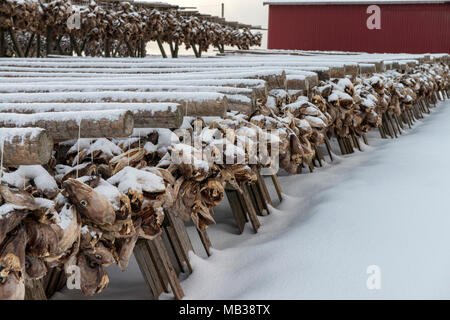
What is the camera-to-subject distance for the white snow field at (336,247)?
226 cm

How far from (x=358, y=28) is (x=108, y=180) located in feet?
60.8

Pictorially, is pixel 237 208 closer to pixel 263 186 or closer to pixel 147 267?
pixel 263 186

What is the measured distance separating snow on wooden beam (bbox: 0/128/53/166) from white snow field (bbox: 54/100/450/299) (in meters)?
1.09

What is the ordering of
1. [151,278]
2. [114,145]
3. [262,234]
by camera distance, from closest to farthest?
[114,145] → [151,278] → [262,234]

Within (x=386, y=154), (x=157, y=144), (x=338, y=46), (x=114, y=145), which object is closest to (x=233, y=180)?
(x=157, y=144)

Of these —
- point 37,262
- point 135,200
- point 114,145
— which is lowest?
point 37,262

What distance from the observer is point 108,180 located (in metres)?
1.97

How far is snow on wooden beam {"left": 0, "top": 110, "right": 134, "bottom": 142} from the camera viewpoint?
1.75 meters

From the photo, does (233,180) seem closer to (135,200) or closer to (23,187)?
(135,200)

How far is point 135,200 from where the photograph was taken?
192 cm

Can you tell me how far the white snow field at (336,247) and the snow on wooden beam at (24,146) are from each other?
43.1 inches
